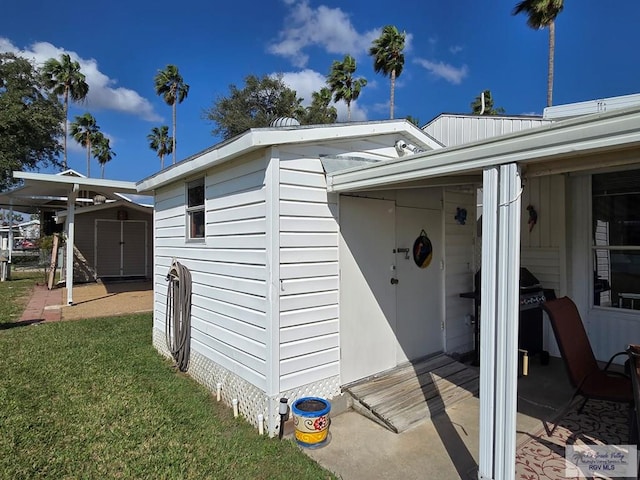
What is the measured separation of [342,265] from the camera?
3588 mm

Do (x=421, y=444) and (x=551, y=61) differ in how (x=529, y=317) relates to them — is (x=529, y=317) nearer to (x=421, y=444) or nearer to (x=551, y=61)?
(x=421, y=444)

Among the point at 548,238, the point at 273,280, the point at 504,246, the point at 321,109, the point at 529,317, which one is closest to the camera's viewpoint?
the point at 504,246

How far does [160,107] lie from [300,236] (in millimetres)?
28444

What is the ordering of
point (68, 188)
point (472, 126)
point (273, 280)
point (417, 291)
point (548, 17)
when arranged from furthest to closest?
1. point (548, 17)
2. point (68, 188)
3. point (472, 126)
4. point (417, 291)
5. point (273, 280)

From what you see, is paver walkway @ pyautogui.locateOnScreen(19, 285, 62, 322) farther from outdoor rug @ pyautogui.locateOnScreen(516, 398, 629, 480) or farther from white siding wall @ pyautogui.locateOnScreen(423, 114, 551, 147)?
white siding wall @ pyautogui.locateOnScreen(423, 114, 551, 147)

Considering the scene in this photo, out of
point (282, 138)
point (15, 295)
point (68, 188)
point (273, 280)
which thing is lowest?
point (15, 295)

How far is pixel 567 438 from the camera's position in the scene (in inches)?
113

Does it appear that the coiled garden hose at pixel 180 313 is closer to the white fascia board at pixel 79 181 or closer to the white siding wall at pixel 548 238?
the white fascia board at pixel 79 181

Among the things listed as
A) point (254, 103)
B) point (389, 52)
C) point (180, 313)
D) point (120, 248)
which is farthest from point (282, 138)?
point (254, 103)

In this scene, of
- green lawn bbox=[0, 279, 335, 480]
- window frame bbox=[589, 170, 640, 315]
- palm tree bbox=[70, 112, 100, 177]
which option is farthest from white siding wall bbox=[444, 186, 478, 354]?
palm tree bbox=[70, 112, 100, 177]

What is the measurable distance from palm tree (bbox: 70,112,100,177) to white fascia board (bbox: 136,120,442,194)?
28.5m

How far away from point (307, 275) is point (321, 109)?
74.5 feet

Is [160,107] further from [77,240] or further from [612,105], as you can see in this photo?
[612,105]

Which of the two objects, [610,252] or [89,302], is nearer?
[610,252]
